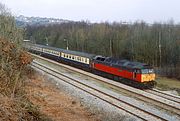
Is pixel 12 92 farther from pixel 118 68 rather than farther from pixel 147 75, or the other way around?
pixel 118 68

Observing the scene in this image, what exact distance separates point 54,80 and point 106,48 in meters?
40.7

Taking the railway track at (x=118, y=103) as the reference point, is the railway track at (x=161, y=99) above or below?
below

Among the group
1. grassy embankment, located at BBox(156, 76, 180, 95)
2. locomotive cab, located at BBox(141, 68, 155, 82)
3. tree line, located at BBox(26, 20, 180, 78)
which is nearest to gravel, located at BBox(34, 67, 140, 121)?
locomotive cab, located at BBox(141, 68, 155, 82)

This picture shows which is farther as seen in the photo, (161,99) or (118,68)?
(118,68)

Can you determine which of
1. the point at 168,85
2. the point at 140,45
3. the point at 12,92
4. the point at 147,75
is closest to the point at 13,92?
the point at 12,92

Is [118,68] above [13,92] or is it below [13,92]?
below

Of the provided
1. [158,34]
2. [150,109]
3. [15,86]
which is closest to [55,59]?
[158,34]

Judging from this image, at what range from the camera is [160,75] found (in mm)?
57000

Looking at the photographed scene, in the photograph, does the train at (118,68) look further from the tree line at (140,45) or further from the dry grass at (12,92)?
the dry grass at (12,92)

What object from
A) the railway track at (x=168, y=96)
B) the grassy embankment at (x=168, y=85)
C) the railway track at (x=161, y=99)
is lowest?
the grassy embankment at (x=168, y=85)

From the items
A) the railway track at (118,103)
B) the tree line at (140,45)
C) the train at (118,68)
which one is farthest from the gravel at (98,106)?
the tree line at (140,45)

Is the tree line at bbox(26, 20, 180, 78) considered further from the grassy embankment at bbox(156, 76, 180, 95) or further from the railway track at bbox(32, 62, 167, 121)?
the railway track at bbox(32, 62, 167, 121)

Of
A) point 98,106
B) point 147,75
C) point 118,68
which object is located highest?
point 118,68

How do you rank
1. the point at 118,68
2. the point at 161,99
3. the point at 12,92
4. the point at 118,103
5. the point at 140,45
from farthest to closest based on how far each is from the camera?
the point at 140,45 < the point at 118,68 < the point at 161,99 < the point at 118,103 < the point at 12,92
